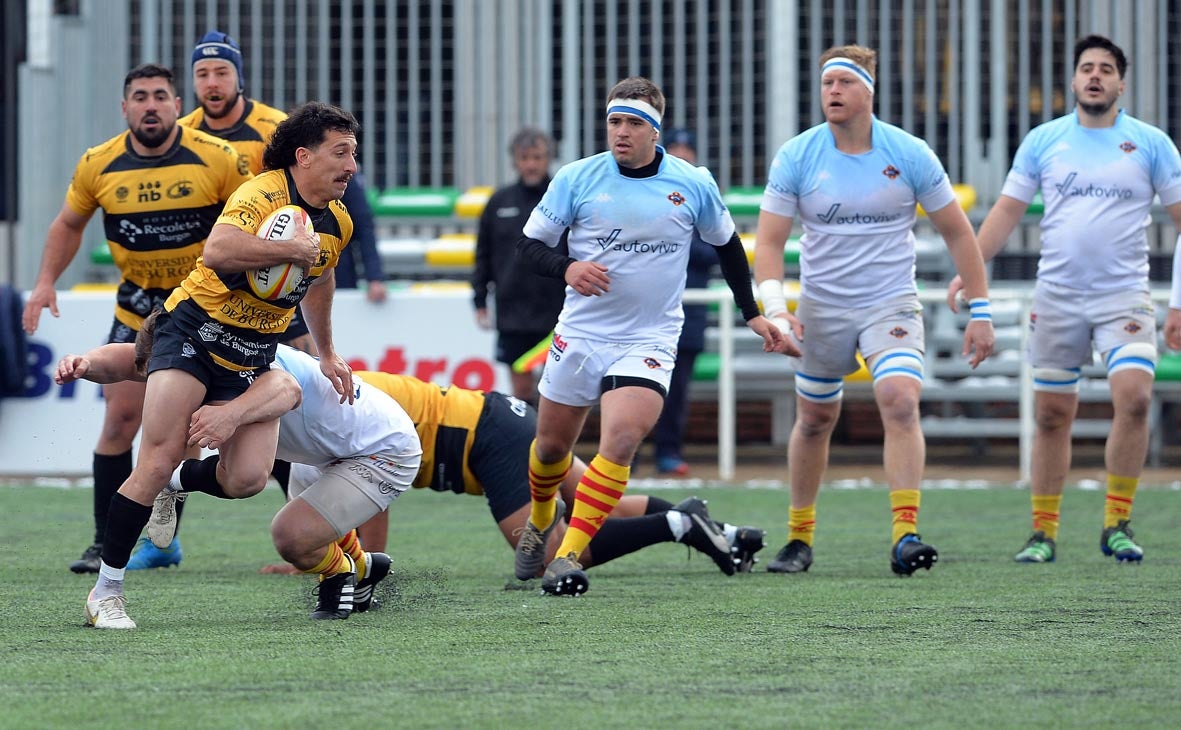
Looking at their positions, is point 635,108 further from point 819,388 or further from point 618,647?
point 618,647

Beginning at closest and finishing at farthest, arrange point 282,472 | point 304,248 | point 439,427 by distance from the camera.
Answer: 1. point 304,248
2. point 439,427
3. point 282,472

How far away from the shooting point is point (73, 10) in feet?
51.9

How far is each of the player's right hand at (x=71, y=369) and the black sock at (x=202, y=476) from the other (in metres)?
0.42

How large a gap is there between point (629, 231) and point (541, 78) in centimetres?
929

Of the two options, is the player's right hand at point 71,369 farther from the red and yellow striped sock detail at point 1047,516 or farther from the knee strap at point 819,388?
the red and yellow striped sock detail at point 1047,516

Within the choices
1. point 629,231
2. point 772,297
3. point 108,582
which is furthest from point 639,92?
point 108,582

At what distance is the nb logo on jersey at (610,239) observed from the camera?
6414 mm

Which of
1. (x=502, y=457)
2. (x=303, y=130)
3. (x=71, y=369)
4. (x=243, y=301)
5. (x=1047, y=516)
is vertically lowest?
(x=1047, y=516)

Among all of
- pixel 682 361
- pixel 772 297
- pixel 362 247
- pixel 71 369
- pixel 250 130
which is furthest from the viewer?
pixel 682 361

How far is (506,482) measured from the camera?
675 centimetres

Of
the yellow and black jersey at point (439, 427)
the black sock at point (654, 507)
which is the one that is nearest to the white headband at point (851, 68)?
the black sock at point (654, 507)

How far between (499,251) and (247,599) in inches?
201

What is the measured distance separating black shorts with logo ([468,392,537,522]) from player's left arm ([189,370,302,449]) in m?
1.29

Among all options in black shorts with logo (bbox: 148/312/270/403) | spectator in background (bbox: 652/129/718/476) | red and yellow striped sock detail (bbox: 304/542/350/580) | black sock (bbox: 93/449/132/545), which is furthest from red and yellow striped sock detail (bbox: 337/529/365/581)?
spectator in background (bbox: 652/129/718/476)
